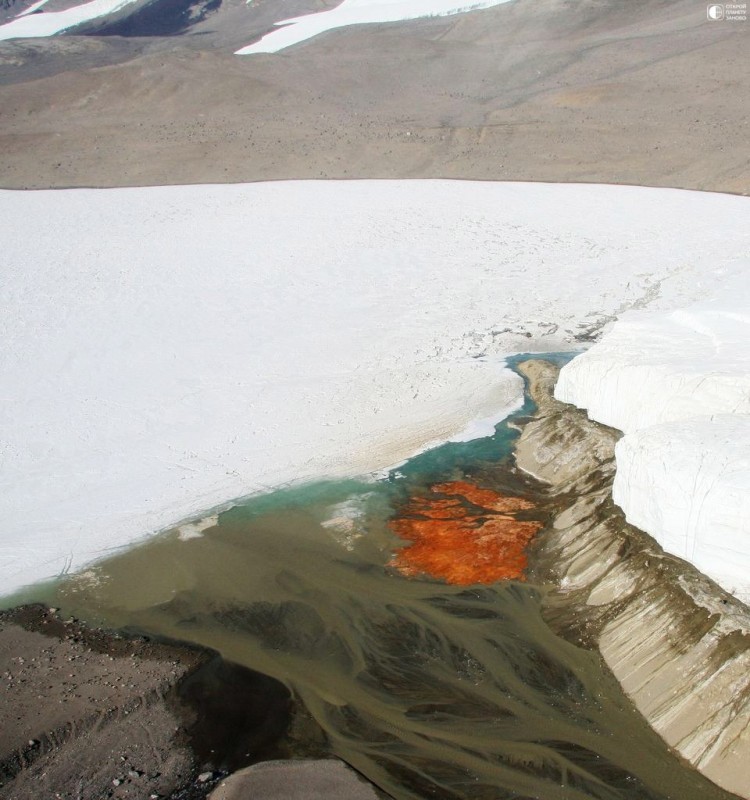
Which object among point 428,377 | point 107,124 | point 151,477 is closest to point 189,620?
point 151,477

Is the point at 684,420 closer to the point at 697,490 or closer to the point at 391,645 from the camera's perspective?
the point at 697,490

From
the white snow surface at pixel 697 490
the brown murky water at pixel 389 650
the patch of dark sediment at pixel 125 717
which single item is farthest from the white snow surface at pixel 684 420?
the patch of dark sediment at pixel 125 717

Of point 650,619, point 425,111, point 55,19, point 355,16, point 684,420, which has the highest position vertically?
point 55,19

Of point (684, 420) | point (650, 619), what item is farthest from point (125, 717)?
point (684, 420)

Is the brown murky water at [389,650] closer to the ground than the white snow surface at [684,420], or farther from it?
closer to the ground

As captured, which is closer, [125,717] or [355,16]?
[125,717]

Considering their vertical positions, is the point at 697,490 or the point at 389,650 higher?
the point at 697,490

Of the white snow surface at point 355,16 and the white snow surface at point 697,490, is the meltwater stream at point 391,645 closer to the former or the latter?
the white snow surface at point 697,490
